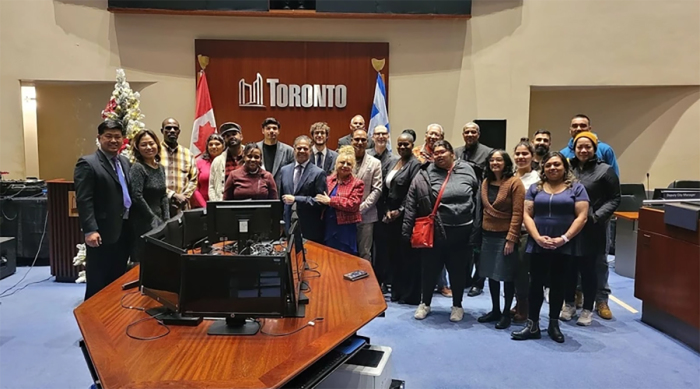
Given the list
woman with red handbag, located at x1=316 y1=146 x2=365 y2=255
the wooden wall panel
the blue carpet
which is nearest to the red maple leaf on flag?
the wooden wall panel

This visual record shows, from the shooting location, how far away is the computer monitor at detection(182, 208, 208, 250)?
3057 mm

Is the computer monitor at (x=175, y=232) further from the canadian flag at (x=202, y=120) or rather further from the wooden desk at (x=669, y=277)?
the canadian flag at (x=202, y=120)

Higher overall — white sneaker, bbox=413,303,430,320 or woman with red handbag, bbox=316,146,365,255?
woman with red handbag, bbox=316,146,365,255

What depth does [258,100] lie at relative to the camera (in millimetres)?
7152

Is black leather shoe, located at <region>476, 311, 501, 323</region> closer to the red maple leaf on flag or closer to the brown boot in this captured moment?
the brown boot

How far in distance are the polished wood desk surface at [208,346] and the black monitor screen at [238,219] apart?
0.67 metres

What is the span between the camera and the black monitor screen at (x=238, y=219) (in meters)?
3.11

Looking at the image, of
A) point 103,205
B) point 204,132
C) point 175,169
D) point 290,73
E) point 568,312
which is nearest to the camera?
point 103,205

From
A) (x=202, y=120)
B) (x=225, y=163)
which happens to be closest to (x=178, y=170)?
(x=225, y=163)

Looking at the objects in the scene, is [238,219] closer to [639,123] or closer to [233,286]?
[233,286]

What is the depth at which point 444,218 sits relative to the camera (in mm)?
4012

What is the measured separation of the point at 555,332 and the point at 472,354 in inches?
29.8

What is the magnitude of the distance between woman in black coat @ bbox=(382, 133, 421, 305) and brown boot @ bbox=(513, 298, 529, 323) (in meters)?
0.91

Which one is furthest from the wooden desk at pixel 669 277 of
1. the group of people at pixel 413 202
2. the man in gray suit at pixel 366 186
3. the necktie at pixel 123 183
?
the necktie at pixel 123 183
